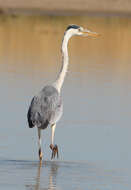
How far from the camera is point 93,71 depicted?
19.4 meters

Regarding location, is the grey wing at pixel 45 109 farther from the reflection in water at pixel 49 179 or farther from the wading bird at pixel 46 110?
the reflection in water at pixel 49 179

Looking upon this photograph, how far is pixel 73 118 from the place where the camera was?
13258 mm

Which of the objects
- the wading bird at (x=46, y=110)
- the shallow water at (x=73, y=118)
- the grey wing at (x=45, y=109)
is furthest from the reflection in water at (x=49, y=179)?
the grey wing at (x=45, y=109)

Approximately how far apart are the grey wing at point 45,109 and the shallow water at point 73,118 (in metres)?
0.54

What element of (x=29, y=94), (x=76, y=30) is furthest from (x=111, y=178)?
(x=29, y=94)

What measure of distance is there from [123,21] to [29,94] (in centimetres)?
2057

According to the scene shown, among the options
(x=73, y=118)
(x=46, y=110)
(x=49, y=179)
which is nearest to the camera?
(x=49, y=179)

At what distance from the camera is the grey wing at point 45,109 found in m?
10.5

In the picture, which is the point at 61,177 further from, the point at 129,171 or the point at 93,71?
the point at 93,71

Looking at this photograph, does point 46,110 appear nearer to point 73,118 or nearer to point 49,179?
point 49,179

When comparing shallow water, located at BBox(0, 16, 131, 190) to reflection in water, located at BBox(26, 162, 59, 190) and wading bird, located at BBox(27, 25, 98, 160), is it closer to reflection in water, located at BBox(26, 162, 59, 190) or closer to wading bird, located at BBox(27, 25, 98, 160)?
reflection in water, located at BBox(26, 162, 59, 190)

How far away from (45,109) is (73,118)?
8.76 feet

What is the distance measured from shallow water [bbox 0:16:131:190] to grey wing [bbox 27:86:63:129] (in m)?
0.54

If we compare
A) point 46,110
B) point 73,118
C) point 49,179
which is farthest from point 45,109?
point 73,118
